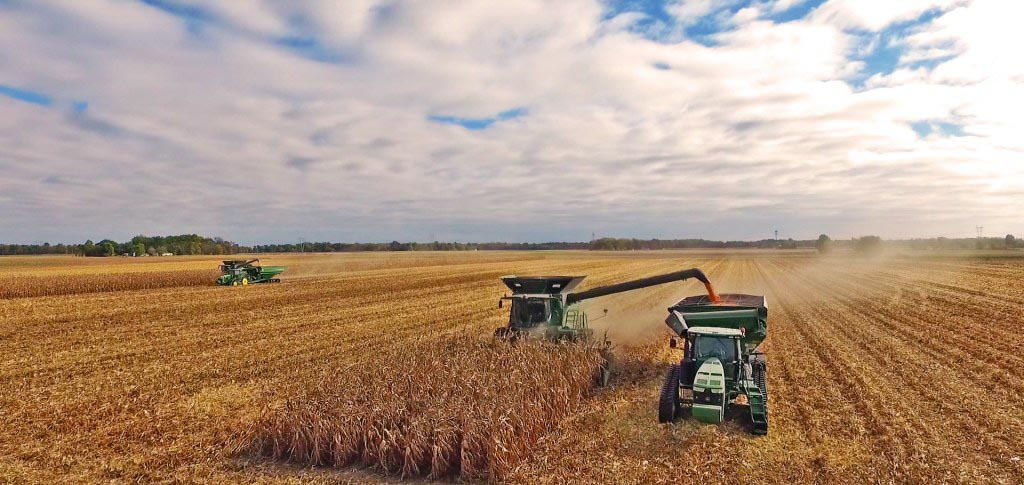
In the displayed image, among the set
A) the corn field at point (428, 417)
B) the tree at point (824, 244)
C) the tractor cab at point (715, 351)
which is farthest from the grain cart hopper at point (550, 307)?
the tree at point (824, 244)

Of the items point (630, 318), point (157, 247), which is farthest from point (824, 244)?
point (157, 247)

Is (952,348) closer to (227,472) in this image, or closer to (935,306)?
(935,306)

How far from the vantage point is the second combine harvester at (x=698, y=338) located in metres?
10.9

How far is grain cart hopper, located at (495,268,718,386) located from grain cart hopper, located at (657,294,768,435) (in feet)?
4.88

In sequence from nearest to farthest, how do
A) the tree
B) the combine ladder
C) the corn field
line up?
the corn field, the combine ladder, the tree

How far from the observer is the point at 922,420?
11.5 meters

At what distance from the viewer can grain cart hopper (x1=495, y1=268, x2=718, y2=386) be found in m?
15.6

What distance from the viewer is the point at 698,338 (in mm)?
11961

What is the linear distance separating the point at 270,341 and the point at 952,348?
23153mm

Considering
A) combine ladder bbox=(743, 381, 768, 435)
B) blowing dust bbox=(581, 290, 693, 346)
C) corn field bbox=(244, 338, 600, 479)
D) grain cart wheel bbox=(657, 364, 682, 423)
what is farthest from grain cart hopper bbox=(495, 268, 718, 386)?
combine ladder bbox=(743, 381, 768, 435)

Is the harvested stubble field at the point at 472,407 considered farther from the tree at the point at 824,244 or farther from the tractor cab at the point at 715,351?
the tree at the point at 824,244

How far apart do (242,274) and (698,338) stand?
40849 mm

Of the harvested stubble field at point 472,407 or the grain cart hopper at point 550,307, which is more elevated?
the grain cart hopper at point 550,307

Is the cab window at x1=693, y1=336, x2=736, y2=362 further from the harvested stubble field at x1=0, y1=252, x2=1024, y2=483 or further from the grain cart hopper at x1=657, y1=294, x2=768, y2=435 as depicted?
the harvested stubble field at x1=0, y1=252, x2=1024, y2=483
